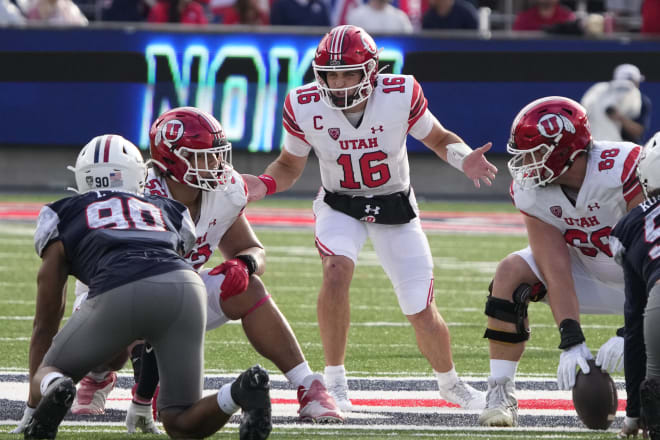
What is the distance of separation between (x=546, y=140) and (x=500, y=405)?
3.30ft

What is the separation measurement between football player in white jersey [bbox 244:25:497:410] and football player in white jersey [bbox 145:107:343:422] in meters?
0.41

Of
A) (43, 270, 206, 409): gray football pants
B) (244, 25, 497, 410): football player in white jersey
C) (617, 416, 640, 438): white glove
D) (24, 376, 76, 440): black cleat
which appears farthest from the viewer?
(244, 25, 497, 410): football player in white jersey

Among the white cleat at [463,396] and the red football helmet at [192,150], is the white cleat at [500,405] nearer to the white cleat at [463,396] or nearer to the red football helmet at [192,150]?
the white cleat at [463,396]

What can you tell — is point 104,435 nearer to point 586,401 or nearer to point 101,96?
point 586,401

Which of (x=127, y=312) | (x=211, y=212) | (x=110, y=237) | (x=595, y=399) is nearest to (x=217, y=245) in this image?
(x=211, y=212)

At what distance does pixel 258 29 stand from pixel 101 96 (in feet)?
6.35

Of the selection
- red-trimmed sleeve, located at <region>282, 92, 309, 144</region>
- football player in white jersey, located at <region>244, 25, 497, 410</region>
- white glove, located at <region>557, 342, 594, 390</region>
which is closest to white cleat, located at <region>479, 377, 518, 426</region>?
white glove, located at <region>557, 342, 594, 390</region>

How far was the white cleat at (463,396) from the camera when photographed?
16.2ft

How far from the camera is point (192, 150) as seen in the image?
180 inches

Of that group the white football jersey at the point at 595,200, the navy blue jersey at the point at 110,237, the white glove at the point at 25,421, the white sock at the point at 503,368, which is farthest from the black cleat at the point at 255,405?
the white football jersey at the point at 595,200

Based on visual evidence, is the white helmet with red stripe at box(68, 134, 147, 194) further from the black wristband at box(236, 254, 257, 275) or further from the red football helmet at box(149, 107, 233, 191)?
the black wristband at box(236, 254, 257, 275)

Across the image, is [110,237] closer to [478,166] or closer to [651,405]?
[651,405]

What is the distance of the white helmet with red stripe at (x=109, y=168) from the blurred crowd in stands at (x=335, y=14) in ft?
32.0

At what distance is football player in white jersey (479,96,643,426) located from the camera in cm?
468
